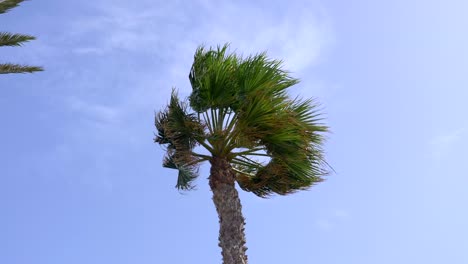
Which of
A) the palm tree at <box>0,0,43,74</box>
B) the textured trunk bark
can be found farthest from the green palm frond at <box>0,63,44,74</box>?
the textured trunk bark

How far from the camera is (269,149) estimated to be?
1792cm

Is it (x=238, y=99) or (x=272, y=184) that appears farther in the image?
(x=272, y=184)

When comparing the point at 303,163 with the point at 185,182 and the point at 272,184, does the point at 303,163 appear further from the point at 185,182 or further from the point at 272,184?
the point at 185,182

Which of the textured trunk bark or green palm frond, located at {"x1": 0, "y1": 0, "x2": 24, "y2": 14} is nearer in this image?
the textured trunk bark

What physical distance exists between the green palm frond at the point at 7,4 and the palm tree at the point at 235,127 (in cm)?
365

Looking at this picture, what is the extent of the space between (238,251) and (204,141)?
2341mm

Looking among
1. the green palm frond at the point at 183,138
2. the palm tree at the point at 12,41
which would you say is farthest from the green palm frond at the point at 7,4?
the green palm frond at the point at 183,138

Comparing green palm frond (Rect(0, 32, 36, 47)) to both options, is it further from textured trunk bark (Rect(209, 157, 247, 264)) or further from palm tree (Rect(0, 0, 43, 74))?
textured trunk bark (Rect(209, 157, 247, 264))

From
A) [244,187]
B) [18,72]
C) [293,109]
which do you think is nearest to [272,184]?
[244,187]

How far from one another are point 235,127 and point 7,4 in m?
5.23

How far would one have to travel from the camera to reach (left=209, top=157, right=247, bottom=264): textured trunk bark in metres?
17.0

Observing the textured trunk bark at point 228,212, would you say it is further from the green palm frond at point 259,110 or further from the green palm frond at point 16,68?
the green palm frond at point 16,68

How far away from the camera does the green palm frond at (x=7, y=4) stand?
18.0 m

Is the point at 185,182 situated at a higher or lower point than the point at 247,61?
lower
